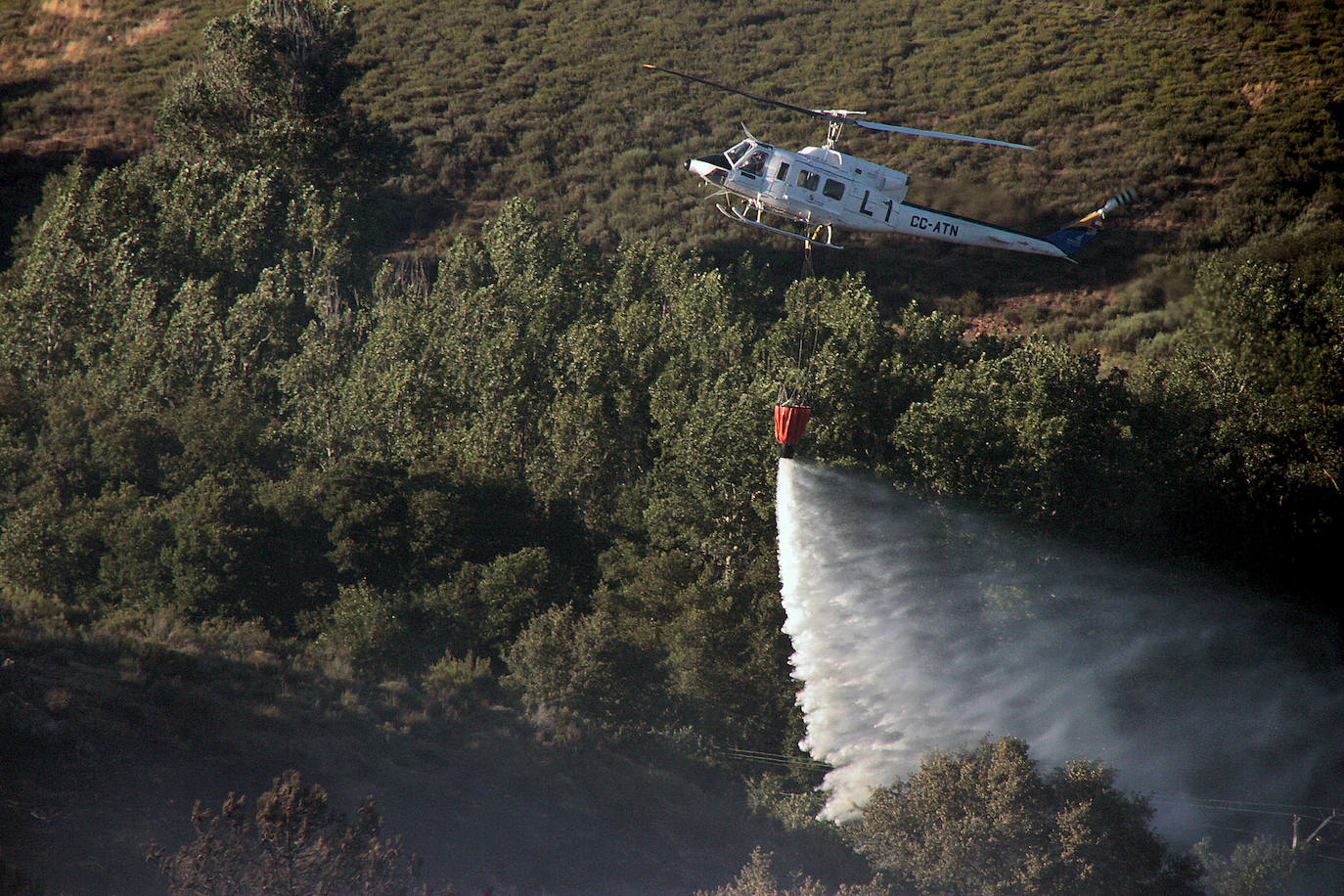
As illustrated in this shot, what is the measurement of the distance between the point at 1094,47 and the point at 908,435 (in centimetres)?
4555

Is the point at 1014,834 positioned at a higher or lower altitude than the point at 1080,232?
lower

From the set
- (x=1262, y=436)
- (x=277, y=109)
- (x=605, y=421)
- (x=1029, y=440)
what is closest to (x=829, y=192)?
(x=1029, y=440)

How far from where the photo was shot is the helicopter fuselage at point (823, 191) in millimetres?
42625

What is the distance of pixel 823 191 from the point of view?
1697 inches

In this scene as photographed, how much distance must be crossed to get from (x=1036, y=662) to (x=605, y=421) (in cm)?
2053

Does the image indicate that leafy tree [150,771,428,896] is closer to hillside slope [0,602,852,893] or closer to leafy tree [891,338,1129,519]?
hillside slope [0,602,852,893]

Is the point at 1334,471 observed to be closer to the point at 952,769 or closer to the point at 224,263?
the point at 952,769

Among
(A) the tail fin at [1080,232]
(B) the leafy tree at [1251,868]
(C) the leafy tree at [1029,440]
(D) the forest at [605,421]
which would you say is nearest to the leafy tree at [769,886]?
(D) the forest at [605,421]

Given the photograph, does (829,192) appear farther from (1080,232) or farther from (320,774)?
(320,774)

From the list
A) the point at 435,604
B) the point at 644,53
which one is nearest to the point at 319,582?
the point at 435,604

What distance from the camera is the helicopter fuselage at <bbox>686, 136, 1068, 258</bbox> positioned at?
1678 inches

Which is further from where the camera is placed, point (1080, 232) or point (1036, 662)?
point (1080, 232)

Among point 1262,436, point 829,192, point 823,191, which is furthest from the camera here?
point 829,192

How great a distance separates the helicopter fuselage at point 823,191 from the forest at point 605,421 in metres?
2.31
